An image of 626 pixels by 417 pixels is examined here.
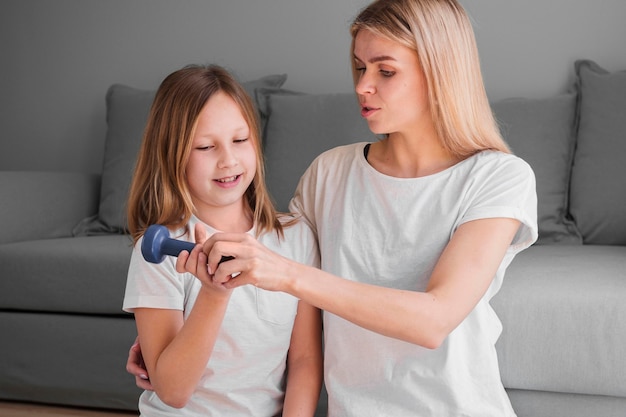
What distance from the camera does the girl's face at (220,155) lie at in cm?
133

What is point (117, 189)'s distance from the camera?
2.78 meters

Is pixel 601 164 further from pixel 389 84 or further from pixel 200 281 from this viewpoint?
pixel 200 281

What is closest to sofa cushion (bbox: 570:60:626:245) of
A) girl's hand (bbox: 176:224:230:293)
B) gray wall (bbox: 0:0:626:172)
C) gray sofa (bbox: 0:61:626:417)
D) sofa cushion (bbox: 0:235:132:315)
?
gray sofa (bbox: 0:61:626:417)

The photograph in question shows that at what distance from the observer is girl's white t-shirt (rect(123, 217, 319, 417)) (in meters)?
1.28

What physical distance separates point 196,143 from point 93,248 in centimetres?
106

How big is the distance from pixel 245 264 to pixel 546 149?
5.21ft

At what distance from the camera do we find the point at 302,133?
8.42 ft

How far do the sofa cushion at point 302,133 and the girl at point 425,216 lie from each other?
41.8 inches

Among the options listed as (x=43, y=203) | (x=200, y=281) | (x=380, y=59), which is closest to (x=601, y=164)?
(x=380, y=59)

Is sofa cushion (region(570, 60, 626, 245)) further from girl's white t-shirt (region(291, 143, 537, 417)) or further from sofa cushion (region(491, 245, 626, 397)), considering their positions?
girl's white t-shirt (region(291, 143, 537, 417))

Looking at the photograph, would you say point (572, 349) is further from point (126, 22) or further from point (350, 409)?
point (126, 22)

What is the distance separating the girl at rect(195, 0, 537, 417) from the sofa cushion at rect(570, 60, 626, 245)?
109 cm

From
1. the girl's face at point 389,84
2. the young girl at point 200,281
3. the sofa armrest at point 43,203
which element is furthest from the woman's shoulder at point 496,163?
the sofa armrest at point 43,203

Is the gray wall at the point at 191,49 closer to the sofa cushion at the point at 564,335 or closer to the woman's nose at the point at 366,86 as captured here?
the sofa cushion at the point at 564,335
